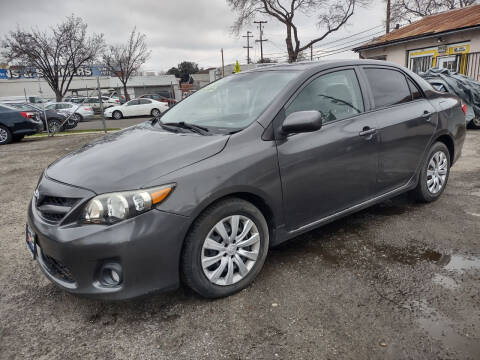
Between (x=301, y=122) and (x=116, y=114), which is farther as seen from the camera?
(x=116, y=114)

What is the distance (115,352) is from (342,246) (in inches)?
81.2

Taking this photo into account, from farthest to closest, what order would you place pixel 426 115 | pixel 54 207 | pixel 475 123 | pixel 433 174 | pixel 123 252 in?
pixel 475 123 → pixel 433 174 → pixel 426 115 → pixel 54 207 → pixel 123 252

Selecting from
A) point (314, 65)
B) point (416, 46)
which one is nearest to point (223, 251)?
point (314, 65)

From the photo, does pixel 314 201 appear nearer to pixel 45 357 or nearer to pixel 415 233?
pixel 415 233

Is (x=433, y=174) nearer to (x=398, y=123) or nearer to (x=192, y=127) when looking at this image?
(x=398, y=123)

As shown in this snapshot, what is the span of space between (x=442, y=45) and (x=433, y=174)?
1439 cm

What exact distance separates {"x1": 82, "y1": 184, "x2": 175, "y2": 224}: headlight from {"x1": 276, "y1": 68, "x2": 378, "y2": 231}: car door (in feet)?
3.29

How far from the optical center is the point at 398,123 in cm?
353

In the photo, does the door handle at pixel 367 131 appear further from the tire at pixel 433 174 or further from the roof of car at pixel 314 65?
the tire at pixel 433 174

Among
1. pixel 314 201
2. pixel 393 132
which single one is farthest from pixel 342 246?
pixel 393 132

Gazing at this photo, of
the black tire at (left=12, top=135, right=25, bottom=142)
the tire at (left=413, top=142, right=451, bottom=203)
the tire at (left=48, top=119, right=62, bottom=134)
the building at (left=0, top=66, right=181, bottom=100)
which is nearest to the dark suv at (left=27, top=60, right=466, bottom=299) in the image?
the tire at (left=413, top=142, right=451, bottom=203)

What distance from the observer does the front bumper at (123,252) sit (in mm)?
2115

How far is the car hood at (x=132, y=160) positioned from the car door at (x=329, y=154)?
0.61 meters

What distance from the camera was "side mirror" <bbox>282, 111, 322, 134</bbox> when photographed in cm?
263
